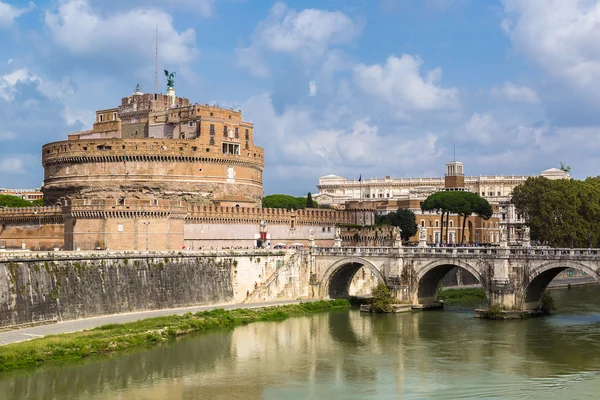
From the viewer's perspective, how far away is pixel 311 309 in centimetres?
5409

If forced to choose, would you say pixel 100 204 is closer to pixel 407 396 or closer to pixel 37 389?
pixel 37 389

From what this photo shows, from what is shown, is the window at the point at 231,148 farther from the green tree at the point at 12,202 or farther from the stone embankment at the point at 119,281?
the green tree at the point at 12,202

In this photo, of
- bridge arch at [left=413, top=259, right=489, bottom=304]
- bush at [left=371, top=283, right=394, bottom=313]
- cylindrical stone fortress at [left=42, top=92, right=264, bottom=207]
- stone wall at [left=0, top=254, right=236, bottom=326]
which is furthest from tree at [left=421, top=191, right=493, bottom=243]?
stone wall at [left=0, top=254, right=236, bottom=326]

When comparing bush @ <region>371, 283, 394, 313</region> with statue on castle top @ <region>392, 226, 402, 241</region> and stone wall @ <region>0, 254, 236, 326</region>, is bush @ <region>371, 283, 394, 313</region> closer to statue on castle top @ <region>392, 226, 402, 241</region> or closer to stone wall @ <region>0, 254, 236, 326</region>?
statue on castle top @ <region>392, 226, 402, 241</region>

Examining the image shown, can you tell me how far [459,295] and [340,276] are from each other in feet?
30.1

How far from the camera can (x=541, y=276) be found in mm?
48562

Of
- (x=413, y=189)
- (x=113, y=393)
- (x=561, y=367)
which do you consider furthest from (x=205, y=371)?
(x=413, y=189)

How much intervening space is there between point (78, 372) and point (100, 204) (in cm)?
2508

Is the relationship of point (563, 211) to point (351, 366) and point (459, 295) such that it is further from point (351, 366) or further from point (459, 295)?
point (351, 366)

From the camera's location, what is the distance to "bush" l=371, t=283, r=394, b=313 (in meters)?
52.7

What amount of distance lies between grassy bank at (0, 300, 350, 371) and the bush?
434 centimetres

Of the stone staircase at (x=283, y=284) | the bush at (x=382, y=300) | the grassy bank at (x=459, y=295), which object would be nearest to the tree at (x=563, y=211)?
the grassy bank at (x=459, y=295)

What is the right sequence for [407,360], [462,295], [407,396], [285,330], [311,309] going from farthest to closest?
[462,295] < [311,309] < [285,330] < [407,360] < [407,396]

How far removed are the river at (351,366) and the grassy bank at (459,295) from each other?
12342 mm
